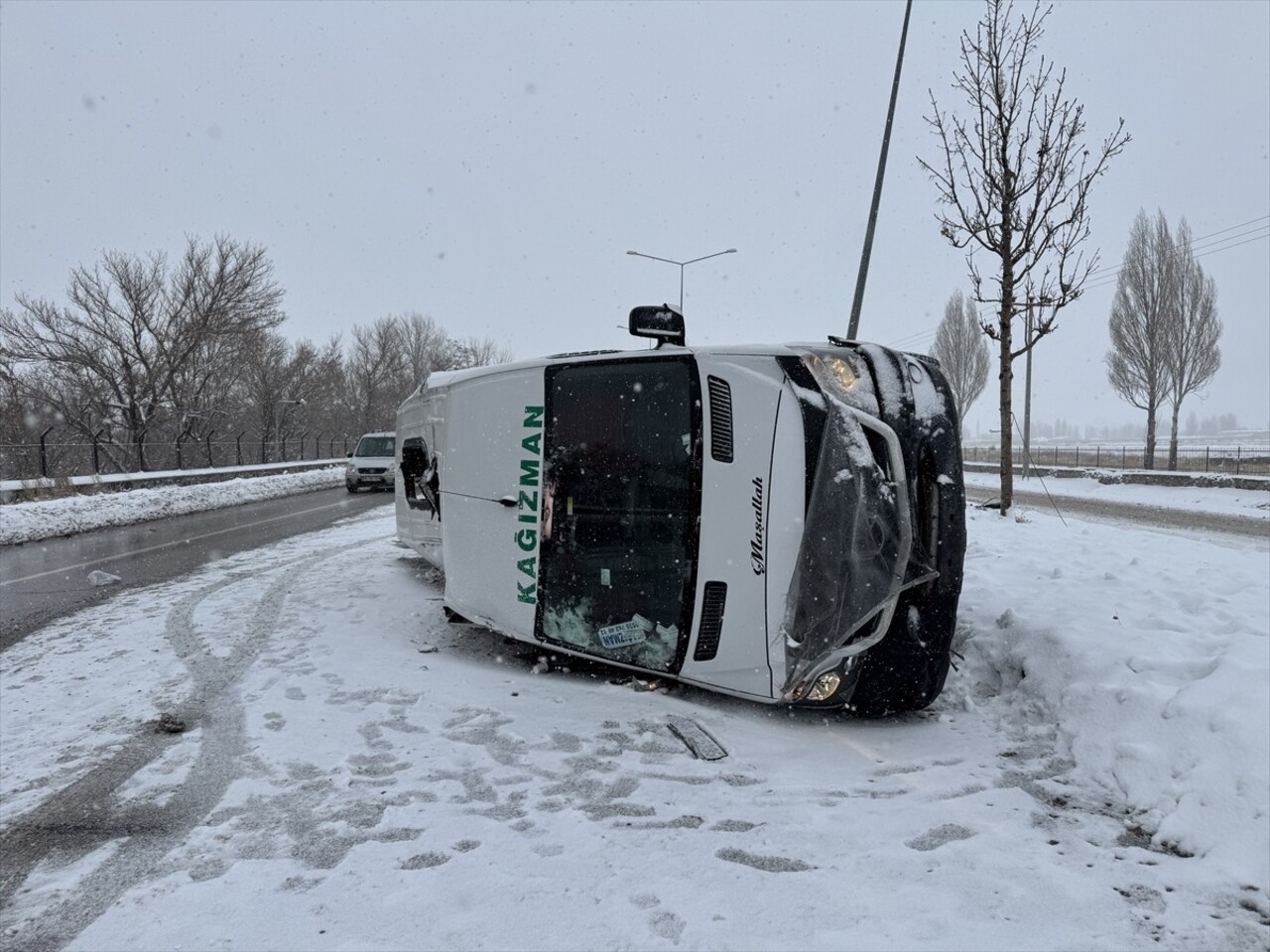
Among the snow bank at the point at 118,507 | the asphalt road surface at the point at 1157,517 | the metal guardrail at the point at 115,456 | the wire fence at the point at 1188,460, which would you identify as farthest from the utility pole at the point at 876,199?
the wire fence at the point at 1188,460

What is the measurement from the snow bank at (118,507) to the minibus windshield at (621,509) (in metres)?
12.7

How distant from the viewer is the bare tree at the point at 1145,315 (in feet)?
95.7

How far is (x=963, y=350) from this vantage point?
43.1m

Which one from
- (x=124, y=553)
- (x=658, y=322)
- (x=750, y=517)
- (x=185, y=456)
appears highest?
(x=658, y=322)

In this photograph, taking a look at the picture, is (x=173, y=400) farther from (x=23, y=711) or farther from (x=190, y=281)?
(x=23, y=711)

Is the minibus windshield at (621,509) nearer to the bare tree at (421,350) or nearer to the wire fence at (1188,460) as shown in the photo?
the wire fence at (1188,460)

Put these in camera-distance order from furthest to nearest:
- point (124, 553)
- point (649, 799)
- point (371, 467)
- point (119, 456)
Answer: point (119, 456)
point (371, 467)
point (124, 553)
point (649, 799)

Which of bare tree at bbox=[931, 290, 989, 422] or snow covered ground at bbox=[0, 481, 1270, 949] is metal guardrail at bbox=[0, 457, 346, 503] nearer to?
snow covered ground at bbox=[0, 481, 1270, 949]

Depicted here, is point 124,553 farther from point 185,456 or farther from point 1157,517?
point 1157,517

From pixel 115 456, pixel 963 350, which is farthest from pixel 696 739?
pixel 963 350

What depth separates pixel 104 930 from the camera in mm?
2246

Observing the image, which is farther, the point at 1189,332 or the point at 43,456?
the point at 1189,332

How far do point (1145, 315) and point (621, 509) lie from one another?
110ft

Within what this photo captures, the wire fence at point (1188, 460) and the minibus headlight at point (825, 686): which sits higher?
the wire fence at point (1188, 460)
